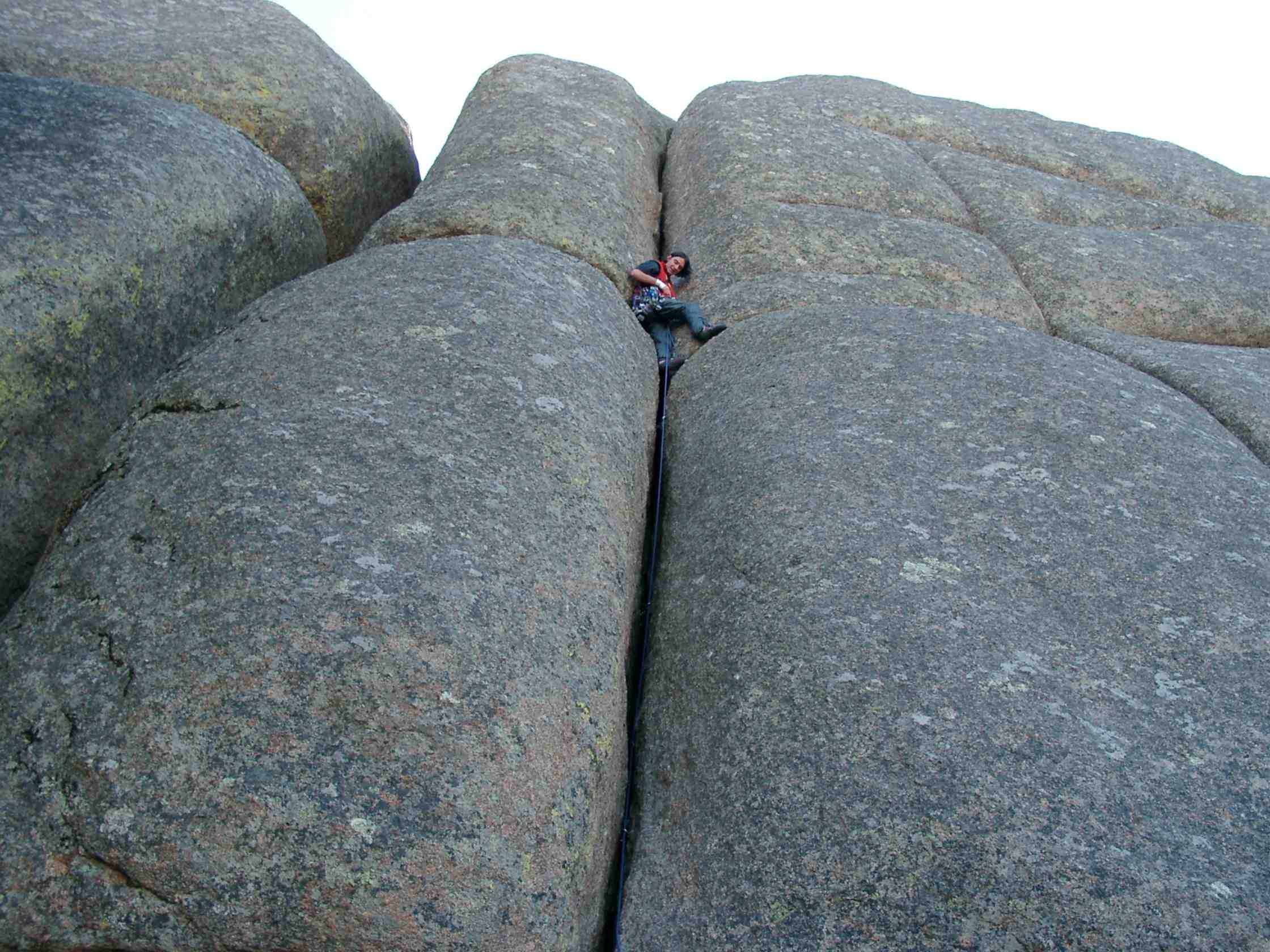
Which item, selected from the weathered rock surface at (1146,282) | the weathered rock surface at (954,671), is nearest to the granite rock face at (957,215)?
the weathered rock surface at (1146,282)

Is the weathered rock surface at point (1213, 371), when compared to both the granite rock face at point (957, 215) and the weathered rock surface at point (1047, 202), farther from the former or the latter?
the weathered rock surface at point (1047, 202)

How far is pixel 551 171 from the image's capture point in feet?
22.3

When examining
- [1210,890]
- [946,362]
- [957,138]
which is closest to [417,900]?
[1210,890]

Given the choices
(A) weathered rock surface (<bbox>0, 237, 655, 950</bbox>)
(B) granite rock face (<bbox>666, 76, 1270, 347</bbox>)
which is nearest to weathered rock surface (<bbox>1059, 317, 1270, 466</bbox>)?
(B) granite rock face (<bbox>666, 76, 1270, 347</bbox>)

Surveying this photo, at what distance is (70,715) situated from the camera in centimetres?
297

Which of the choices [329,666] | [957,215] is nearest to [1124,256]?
[957,215]

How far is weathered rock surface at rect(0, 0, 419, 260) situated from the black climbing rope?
9.75 feet

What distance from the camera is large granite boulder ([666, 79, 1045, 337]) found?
252 inches

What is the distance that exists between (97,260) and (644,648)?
2866 mm

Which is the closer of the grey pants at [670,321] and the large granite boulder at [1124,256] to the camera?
the grey pants at [670,321]

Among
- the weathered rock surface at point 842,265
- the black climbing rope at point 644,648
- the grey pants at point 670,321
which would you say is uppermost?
the weathered rock surface at point 842,265

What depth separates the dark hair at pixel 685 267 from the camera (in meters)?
6.86

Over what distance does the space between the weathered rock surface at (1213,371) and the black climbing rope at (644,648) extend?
9.18 ft

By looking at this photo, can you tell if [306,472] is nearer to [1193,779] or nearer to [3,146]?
[3,146]
